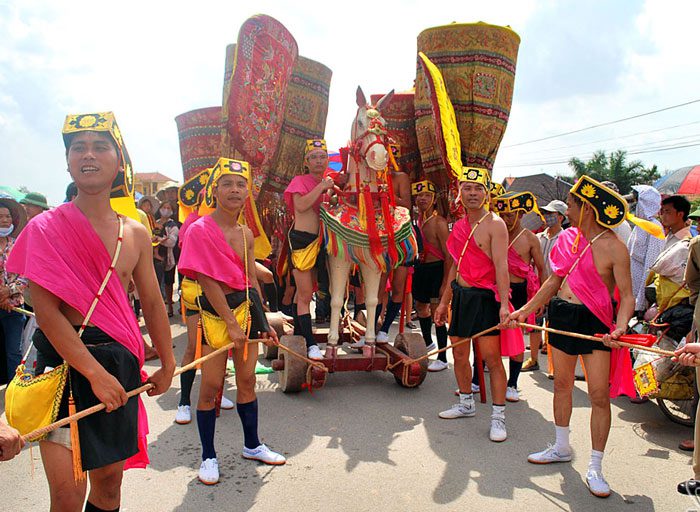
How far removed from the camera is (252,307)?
10.5 ft

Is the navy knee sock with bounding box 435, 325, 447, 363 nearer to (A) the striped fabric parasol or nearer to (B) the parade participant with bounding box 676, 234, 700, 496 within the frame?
(B) the parade participant with bounding box 676, 234, 700, 496

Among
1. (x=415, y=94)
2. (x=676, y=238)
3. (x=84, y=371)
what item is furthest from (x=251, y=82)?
(x=676, y=238)

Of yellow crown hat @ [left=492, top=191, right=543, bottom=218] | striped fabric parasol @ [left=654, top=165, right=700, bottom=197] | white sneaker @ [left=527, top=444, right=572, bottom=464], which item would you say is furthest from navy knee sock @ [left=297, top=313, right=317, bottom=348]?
striped fabric parasol @ [left=654, top=165, right=700, bottom=197]

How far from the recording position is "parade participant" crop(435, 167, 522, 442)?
3.79m

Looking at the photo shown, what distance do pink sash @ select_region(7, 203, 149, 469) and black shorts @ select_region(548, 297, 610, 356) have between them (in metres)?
2.55

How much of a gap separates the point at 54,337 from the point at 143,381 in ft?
1.68

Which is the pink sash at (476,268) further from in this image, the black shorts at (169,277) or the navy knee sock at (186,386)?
the black shorts at (169,277)

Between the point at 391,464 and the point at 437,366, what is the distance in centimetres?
229

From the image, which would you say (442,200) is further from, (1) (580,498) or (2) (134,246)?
(2) (134,246)

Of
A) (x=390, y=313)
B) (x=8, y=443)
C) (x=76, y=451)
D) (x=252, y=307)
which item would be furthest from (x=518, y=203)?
(x=8, y=443)

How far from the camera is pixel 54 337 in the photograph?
1756 millimetres

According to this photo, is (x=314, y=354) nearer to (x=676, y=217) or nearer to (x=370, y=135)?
(x=370, y=135)

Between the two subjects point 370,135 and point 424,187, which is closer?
point 370,135

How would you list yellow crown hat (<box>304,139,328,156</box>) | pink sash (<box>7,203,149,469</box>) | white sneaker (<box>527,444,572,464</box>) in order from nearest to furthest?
pink sash (<box>7,203,149,469</box>)
white sneaker (<box>527,444,572,464</box>)
yellow crown hat (<box>304,139,328,156</box>)
